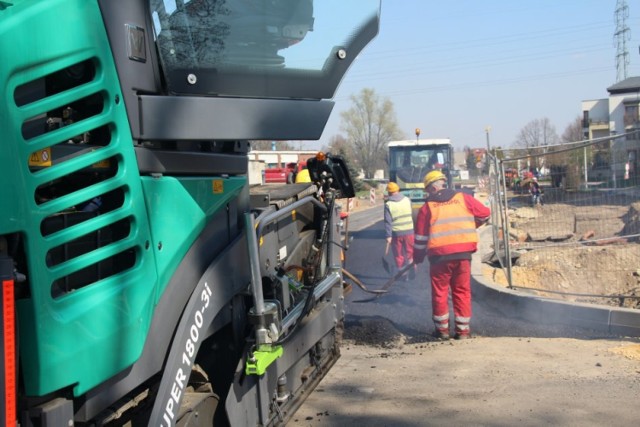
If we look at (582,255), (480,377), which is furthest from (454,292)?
(582,255)

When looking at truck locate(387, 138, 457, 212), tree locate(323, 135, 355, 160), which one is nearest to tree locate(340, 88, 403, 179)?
tree locate(323, 135, 355, 160)

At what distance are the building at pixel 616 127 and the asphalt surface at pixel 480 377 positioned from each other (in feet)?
9.35

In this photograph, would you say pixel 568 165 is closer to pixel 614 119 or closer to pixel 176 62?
pixel 176 62

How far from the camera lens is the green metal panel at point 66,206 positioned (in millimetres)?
Result: 1993

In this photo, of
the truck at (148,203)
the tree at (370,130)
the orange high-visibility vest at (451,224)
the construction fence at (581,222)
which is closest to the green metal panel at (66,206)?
the truck at (148,203)

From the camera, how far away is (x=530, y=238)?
12781 millimetres

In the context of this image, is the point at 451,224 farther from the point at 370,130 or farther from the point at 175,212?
the point at 370,130

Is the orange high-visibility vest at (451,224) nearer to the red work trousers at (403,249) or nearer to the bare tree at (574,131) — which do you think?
the red work trousers at (403,249)

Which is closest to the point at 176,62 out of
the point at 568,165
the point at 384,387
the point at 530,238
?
the point at 384,387

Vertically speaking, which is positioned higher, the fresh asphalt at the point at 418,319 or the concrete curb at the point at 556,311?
the concrete curb at the point at 556,311

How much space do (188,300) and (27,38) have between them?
4.08 feet

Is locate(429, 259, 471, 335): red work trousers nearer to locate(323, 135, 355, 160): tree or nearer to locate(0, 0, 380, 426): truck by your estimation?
locate(0, 0, 380, 426): truck

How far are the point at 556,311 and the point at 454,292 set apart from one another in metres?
1.33

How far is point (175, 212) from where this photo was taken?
→ 2.64m
